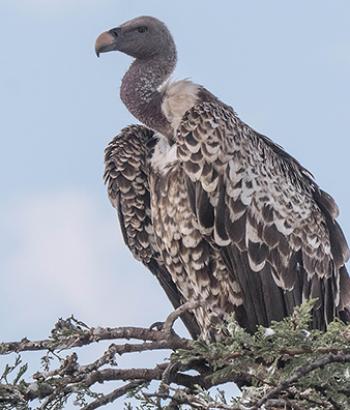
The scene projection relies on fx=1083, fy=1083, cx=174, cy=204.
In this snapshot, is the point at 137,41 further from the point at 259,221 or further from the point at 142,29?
the point at 259,221

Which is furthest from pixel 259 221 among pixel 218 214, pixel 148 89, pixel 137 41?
pixel 137 41

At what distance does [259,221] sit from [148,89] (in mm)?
1584

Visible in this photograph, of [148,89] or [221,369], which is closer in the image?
[221,369]

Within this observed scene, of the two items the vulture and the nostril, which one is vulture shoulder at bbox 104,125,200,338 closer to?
the vulture

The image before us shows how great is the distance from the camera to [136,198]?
9.20 m

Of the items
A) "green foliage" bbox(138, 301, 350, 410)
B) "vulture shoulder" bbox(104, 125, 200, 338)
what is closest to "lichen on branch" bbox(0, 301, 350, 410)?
"green foliage" bbox(138, 301, 350, 410)

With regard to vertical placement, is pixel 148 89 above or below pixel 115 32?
below

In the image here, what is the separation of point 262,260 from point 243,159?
32.9 inches

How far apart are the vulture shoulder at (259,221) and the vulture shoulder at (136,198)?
25.6 inches

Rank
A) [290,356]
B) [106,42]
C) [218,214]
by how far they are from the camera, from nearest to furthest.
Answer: [290,356]
[218,214]
[106,42]

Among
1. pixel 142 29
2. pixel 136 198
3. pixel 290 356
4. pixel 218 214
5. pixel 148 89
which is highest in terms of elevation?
pixel 142 29

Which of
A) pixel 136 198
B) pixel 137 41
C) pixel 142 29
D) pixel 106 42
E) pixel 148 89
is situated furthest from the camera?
pixel 142 29

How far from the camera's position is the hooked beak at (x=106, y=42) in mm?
9578

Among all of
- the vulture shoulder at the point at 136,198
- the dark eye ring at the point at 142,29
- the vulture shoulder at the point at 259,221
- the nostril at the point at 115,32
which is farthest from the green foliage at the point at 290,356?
the dark eye ring at the point at 142,29
